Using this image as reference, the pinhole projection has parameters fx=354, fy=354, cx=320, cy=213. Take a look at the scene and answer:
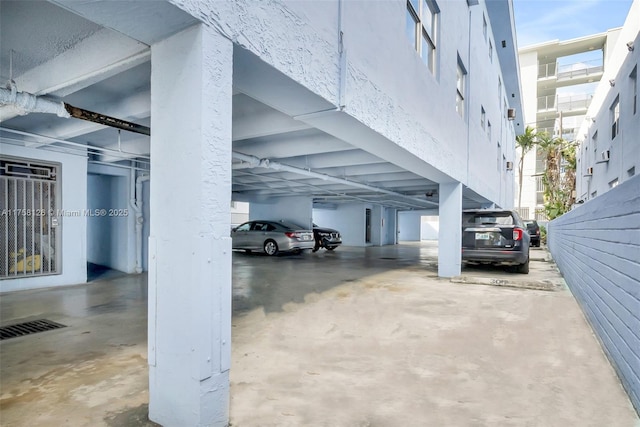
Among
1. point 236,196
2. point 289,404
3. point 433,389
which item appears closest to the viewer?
point 289,404

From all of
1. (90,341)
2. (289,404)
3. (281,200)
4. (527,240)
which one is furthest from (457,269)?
(281,200)

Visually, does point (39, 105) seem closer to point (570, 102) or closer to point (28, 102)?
point (28, 102)

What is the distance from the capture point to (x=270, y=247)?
43.5ft

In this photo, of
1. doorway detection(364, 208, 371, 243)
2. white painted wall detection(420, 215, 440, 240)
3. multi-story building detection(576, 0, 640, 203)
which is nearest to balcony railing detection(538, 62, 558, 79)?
white painted wall detection(420, 215, 440, 240)

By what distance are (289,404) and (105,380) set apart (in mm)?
1571

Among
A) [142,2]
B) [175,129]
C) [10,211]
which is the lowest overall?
[10,211]

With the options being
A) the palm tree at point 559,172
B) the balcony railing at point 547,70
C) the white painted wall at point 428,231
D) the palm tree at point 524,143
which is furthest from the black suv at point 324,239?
the balcony railing at point 547,70

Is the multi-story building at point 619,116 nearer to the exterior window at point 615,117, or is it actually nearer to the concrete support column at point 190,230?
the exterior window at point 615,117

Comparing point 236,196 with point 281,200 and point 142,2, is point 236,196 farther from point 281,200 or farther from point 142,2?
point 142,2

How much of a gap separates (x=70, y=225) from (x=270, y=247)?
278 inches

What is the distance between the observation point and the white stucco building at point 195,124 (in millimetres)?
2078

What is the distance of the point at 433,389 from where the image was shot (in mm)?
2812

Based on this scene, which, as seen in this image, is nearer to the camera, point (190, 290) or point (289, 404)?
point (190, 290)

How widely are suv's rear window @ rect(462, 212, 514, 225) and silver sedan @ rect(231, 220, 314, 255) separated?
6106 mm
